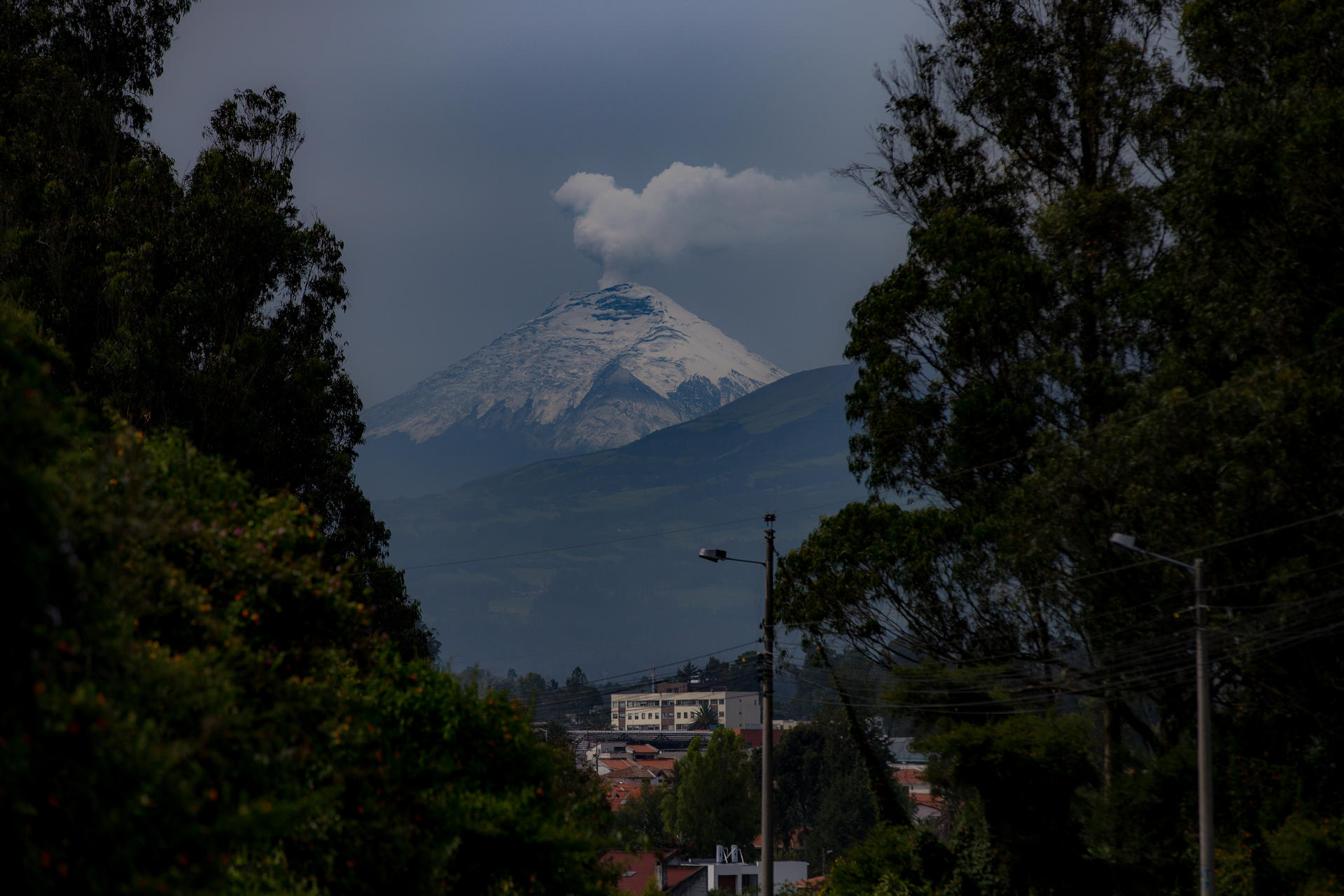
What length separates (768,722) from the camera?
70.1ft

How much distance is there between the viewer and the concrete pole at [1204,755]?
590 inches

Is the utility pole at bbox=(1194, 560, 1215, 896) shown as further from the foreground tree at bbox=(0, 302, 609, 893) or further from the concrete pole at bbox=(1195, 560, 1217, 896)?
the foreground tree at bbox=(0, 302, 609, 893)

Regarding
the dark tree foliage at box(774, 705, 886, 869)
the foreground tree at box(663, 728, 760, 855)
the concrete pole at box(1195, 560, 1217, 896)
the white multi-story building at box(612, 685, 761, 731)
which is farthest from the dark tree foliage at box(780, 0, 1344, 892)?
the white multi-story building at box(612, 685, 761, 731)

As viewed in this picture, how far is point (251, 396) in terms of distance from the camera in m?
22.0

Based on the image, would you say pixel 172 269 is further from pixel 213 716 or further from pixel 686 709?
pixel 686 709

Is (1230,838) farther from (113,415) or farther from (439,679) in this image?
(113,415)

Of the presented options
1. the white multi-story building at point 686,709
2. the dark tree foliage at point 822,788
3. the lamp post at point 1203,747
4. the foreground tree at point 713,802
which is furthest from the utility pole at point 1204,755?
the white multi-story building at point 686,709

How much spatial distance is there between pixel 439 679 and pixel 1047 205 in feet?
63.8

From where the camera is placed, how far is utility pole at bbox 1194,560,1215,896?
1498 centimetres

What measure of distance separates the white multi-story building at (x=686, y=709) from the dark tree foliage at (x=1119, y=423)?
162 meters

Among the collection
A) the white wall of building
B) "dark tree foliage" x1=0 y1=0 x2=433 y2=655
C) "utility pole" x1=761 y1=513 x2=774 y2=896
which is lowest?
the white wall of building

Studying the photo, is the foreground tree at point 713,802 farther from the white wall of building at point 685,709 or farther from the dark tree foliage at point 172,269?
the white wall of building at point 685,709

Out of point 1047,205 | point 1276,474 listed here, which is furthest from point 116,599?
point 1047,205

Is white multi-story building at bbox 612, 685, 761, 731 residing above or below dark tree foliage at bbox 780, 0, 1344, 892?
below
